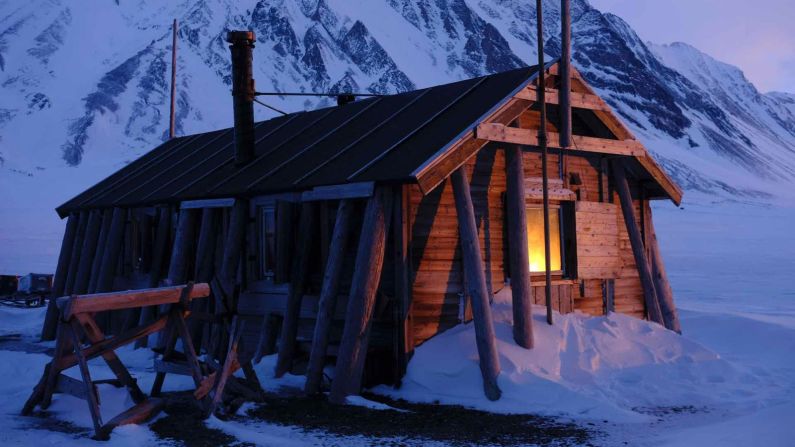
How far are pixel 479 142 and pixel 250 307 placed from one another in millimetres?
5471

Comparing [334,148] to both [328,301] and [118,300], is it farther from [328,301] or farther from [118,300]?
[118,300]

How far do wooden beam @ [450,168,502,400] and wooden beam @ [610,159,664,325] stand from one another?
416cm

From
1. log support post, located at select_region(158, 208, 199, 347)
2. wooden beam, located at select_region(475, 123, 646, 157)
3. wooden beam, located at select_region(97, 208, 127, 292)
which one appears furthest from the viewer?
wooden beam, located at select_region(97, 208, 127, 292)

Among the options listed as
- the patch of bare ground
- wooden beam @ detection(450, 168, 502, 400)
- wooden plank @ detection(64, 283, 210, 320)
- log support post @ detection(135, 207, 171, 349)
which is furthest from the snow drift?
log support post @ detection(135, 207, 171, 349)

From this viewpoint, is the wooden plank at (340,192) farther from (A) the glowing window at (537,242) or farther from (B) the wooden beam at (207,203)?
(A) the glowing window at (537,242)

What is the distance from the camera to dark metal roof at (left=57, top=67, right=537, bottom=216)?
43.6 feet

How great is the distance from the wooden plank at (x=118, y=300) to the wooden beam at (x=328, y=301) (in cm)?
229

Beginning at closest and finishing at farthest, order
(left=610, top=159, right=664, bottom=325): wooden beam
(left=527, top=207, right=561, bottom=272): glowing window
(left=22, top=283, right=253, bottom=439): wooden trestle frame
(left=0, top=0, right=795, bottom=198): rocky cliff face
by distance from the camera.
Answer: (left=22, top=283, right=253, bottom=439): wooden trestle frame < (left=527, top=207, right=561, bottom=272): glowing window < (left=610, top=159, right=664, bottom=325): wooden beam < (left=0, top=0, right=795, bottom=198): rocky cliff face

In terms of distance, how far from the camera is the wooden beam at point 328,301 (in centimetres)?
1251

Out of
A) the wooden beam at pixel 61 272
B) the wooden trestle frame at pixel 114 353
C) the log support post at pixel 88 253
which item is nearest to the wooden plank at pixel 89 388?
the wooden trestle frame at pixel 114 353

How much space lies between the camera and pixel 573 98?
47.6 feet

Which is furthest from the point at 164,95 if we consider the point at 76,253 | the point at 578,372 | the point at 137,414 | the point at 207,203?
the point at 137,414

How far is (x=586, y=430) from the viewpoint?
33.3 ft

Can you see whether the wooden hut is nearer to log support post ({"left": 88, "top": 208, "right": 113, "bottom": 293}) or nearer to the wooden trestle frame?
the wooden trestle frame
